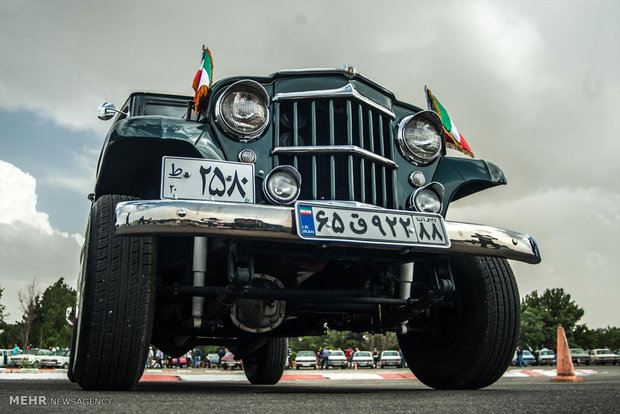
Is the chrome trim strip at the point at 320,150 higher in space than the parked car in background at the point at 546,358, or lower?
higher

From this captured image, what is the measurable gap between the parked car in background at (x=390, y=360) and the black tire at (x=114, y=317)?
25.2 metres

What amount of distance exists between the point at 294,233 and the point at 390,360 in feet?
84.4

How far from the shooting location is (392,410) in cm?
200

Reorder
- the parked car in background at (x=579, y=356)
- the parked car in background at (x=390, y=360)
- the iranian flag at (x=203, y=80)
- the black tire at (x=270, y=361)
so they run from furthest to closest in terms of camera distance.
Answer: the parked car in background at (x=579, y=356)
the parked car in background at (x=390, y=360)
the black tire at (x=270, y=361)
the iranian flag at (x=203, y=80)

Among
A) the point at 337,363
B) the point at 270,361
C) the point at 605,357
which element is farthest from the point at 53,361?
the point at 605,357

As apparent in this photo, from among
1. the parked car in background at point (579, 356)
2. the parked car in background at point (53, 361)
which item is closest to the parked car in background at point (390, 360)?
the parked car in background at point (579, 356)

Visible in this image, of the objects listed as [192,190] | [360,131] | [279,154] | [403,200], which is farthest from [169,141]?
[403,200]

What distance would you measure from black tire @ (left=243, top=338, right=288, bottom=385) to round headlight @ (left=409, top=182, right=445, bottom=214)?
3060mm

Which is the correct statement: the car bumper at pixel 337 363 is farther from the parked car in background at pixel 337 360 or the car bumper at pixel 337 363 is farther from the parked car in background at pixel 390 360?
the parked car in background at pixel 390 360

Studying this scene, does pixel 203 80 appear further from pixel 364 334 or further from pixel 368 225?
pixel 364 334

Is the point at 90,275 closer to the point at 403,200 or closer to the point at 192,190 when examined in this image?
the point at 192,190

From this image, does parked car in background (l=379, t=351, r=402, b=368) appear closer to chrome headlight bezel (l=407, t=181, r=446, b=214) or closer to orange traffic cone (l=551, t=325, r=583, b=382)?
orange traffic cone (l=551, t=325, r=583, b=382)

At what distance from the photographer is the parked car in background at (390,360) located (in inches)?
1067

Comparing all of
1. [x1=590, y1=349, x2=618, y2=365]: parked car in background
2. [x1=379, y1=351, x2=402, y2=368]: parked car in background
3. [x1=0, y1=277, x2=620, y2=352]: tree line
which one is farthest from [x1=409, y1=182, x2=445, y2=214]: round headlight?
[x1=0, y1=277, x2=620, y2=352]: tree line
